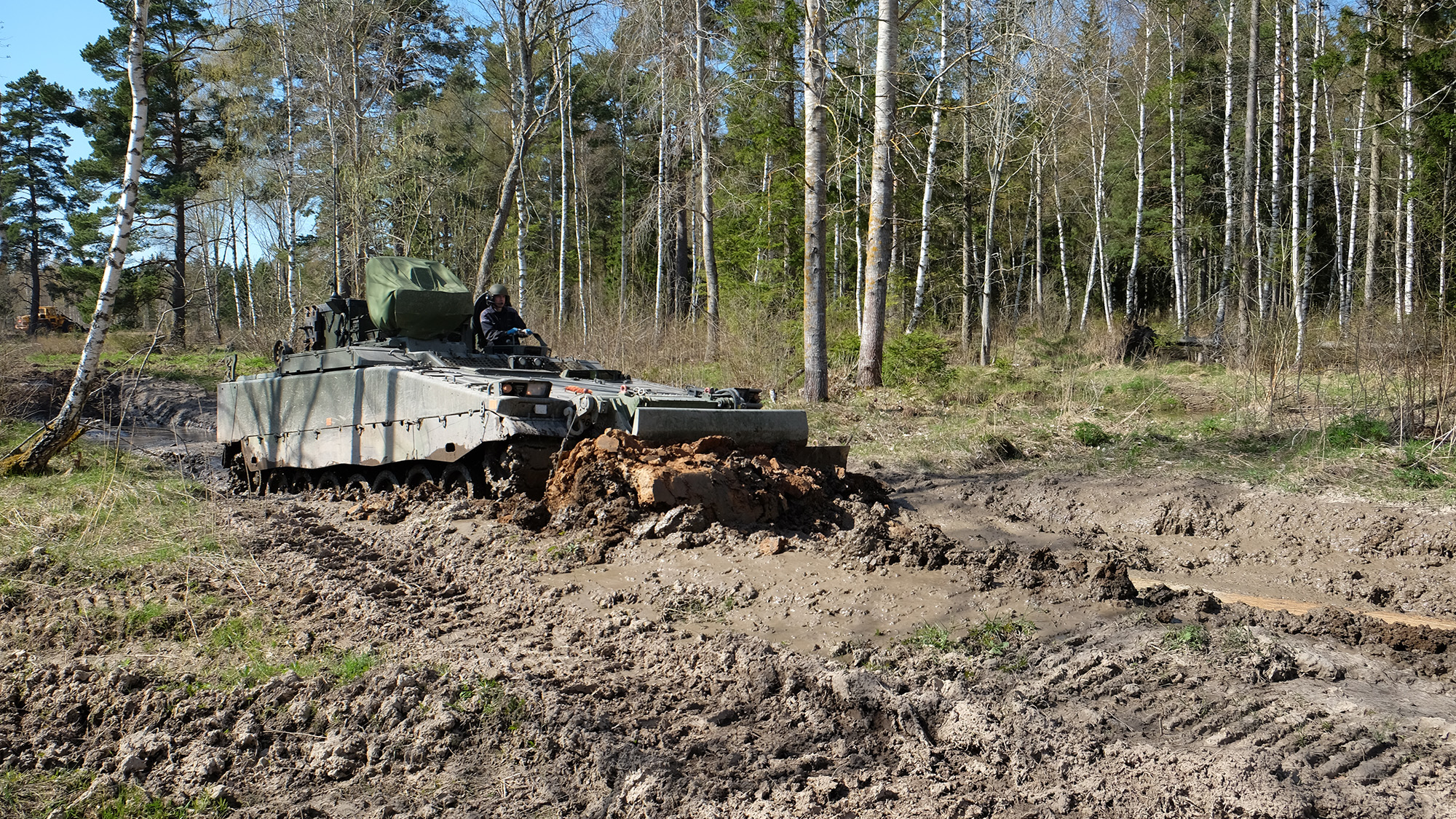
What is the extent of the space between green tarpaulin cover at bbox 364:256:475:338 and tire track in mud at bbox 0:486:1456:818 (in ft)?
18.3

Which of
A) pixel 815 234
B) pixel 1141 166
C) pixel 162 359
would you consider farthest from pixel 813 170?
pixel 162 359

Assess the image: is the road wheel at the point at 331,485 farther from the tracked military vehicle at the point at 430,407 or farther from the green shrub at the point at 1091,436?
the green shrub at the point at 1091,436

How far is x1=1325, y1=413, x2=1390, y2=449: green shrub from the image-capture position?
31.4 feet

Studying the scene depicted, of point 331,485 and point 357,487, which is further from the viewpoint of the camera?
point 331,485

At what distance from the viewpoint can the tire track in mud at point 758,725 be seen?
341cm

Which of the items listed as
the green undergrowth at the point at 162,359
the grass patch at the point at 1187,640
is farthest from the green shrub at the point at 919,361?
the green undergrowth at the point at 162,359

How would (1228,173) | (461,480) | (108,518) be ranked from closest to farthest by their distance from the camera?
(108,518) < (461,480) < (1228,173)

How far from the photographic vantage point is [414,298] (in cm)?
1048

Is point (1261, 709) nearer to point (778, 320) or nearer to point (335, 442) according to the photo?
point (335, 442)

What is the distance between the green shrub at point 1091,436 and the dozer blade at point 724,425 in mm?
4198

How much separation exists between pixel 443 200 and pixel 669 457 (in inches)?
1087

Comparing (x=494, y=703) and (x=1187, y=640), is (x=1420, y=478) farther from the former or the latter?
(x=494, y=703)

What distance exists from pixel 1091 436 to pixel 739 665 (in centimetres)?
791

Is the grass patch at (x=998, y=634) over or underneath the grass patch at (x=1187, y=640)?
underneath
